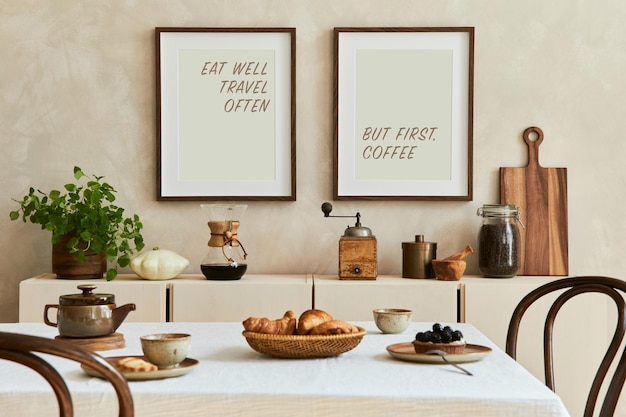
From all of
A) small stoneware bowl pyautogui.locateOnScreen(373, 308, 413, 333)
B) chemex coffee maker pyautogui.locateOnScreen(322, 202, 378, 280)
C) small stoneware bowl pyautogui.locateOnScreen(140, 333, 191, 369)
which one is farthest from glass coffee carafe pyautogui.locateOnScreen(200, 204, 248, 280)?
small stoneware bowl pyautogui.locateOnScreen(140, 333, 191, 369)

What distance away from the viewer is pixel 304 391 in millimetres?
1417

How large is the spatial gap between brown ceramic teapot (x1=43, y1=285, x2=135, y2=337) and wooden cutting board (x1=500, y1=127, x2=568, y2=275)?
6.39ft

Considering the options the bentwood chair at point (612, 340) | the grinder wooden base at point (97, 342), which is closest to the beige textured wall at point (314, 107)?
the bentwood chair at point (612, 340)

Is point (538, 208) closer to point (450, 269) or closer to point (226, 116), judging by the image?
point (450, 269)

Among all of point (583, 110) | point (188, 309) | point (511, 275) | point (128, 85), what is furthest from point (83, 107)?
point (583, 110)

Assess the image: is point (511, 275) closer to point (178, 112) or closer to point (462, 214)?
point (462, 214)

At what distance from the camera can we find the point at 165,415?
1399 mm

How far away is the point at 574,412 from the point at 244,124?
1756 millimetres

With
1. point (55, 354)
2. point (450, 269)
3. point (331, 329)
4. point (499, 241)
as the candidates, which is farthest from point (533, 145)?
point (55, 354)

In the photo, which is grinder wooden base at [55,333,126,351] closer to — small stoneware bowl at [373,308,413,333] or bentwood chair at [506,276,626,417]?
small stoneware bowl at [373,308,413,333]

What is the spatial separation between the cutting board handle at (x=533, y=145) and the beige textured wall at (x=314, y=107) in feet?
0.10

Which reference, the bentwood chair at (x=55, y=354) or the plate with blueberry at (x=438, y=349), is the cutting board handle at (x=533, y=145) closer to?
the plate with blueberry at (x=438, y=349)

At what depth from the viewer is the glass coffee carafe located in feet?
9.91

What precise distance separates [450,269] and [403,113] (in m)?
0.73
